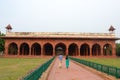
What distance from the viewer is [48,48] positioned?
61.2 meters

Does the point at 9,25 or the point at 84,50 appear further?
the point at 84,50

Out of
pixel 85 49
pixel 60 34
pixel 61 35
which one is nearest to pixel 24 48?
pixel 60 34

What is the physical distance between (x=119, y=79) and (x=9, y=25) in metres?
46.0

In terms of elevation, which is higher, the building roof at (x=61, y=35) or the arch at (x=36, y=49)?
the building roof at (x=61, y=35)

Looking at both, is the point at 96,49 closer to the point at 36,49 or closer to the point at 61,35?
the point at 61,35

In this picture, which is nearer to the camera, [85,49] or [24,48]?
[24,48]

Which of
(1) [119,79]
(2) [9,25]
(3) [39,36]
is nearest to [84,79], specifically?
(1) [119,79]

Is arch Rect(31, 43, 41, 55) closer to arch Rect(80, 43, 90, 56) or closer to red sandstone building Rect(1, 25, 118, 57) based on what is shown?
red sandstone building Rect(1, 25, 118, 57)

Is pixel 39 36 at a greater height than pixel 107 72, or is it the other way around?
pixel 39 36

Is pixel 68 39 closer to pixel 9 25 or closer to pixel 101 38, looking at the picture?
pixel 101 38

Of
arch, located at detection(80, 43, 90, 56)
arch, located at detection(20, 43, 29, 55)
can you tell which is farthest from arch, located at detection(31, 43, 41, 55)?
arch, located at detection(80, 43, 90, 56)

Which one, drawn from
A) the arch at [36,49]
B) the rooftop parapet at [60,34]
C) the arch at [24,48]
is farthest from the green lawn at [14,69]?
the arch at [36,49]

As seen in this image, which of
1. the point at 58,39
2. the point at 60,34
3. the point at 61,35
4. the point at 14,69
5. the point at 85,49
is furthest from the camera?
the point at 85,49

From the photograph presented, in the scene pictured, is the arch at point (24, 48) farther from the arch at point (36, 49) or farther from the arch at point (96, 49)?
the arch at point (96, 49)
